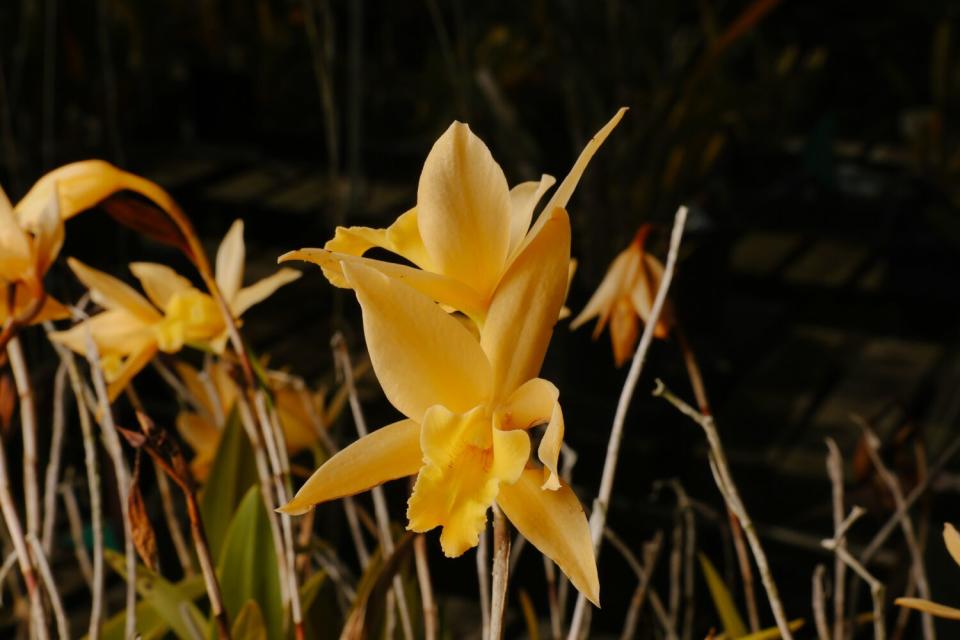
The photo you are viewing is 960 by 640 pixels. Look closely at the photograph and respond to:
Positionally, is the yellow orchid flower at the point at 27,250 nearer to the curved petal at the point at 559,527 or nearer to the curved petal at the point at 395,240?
the curved petal at the point at 395,240

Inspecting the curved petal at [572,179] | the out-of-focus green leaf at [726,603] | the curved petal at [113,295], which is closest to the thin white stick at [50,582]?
the curved petal at [113,295]

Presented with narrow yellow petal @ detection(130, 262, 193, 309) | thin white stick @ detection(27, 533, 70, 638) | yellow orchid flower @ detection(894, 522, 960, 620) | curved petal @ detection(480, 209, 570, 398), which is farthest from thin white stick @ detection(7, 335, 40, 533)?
yellow orchid flower @ detection(894, 522, 960, 620)

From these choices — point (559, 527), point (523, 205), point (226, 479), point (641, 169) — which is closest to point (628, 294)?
point (523, 205)

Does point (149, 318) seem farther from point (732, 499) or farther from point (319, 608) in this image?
point (732, 499)

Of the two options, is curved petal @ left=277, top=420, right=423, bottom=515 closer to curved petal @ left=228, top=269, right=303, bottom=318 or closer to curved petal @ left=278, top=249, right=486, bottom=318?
curved petal @ left=278, top=249, right=486, bottom=318

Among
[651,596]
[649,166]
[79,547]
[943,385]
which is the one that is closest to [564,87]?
[649,166]

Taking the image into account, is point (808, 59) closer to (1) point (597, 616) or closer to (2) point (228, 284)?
(1) point (597, 616)
